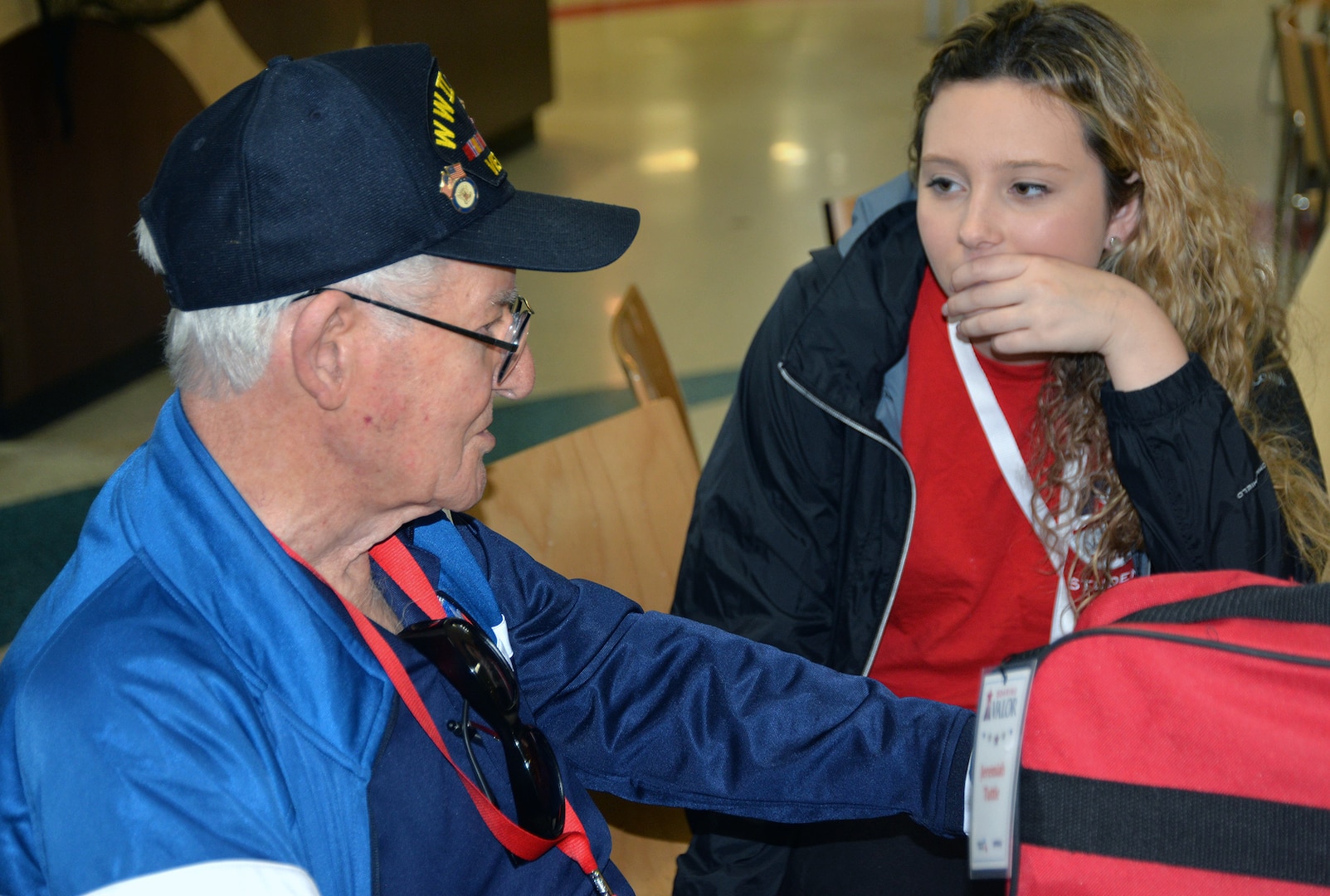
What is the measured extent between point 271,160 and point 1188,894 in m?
0.86

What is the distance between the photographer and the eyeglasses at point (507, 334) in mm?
951

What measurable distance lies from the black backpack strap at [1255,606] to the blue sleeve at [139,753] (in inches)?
26.8

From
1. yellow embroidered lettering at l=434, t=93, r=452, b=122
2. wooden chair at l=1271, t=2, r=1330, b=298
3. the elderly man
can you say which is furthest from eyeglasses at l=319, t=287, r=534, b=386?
wooden chair at l=1271, t=2, r=1330, b=298

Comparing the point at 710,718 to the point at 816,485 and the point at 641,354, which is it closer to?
the point at 816,485

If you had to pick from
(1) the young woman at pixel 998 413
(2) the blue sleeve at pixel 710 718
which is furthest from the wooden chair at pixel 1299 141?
(2) the blue sleeve at pixel 710 718

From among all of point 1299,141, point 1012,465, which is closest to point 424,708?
point 1012,465

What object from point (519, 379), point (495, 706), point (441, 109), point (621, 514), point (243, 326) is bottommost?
point (621, 514)

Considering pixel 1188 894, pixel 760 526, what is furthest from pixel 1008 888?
pixel 760 526

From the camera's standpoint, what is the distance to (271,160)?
883 millimetres

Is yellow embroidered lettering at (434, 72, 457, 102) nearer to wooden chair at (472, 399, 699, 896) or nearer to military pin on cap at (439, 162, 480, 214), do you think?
military pin on cap at (439, 162, 480, 214)

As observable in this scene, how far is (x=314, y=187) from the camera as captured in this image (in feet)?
2.92

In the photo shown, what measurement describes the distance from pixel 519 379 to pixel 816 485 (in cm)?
62

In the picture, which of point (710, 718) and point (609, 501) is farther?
point (609, 501)

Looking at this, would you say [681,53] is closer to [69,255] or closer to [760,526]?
[69,255]
